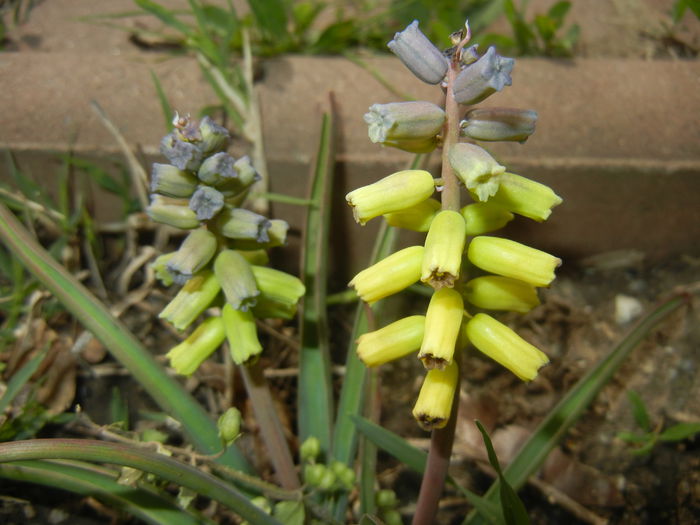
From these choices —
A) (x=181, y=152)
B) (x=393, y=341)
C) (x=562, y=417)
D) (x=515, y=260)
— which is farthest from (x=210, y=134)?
(x=562, y=417)

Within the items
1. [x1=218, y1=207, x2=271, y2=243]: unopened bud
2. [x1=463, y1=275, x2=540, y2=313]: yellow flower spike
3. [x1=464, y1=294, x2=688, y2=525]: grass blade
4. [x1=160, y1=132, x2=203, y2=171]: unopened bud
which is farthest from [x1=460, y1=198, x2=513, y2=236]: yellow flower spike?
[x1=464, y1=294, x2=688, y2=525]: grass blade

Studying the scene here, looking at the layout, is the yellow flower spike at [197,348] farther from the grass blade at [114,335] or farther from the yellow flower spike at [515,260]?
the yellow flower spike at [515,260]

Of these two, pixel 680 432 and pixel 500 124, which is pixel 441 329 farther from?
pixel 680 432

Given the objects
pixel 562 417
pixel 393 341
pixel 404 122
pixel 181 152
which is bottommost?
pixel 562 417

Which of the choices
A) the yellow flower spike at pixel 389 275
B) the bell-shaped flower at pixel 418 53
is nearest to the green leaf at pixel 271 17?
the bell-shaped flower at pixel 418 53

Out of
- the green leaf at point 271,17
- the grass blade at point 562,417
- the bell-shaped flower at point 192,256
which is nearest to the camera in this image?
the bell-shaped flower at point 192,256

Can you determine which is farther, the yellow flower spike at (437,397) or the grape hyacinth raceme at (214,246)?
the grape hyacinth raceme at (214,246)

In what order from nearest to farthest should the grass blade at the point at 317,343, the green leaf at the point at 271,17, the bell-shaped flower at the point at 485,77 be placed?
the bell-shaped flower at the point at 485,77
the grass blade at the point at 317,343
the green leaf at the point at 271,17

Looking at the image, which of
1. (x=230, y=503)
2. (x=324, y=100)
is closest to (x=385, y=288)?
(x=230, y=503)
